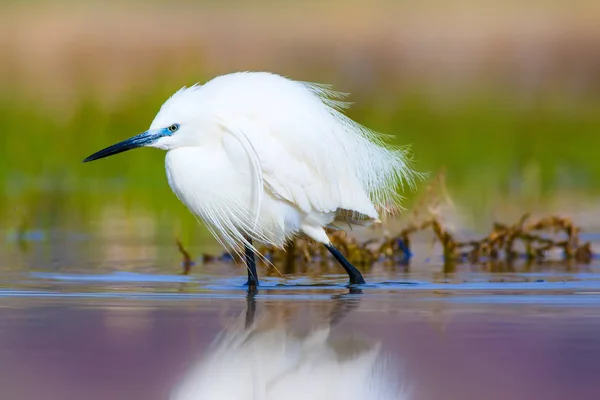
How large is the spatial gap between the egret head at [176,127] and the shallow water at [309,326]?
73cm

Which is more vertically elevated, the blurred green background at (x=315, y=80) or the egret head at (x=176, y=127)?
the blurred green background at (x=315, y=80)

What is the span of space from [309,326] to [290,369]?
0.89 meters

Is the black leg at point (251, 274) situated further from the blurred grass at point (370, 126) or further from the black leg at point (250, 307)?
the blurred grass at point (370, 126)

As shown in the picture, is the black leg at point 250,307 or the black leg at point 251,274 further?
the black leg at point 251,274

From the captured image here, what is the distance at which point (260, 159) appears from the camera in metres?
7.18

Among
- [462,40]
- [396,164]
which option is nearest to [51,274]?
[396,164]

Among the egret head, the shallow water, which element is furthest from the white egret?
the shallow water

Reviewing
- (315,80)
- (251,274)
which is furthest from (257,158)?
(315,80)

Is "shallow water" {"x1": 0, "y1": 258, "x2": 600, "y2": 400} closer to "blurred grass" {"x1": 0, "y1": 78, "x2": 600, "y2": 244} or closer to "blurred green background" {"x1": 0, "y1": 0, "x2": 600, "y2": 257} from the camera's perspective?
"blurred green background" {"x1": 0, "y1": 0, "x2": 600, "y2": 257}

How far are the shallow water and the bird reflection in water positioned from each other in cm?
3

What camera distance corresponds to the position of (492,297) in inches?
260

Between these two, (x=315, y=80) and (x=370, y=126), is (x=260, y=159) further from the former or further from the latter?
(x=315, y=80)

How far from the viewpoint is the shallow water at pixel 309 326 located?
4.54 m

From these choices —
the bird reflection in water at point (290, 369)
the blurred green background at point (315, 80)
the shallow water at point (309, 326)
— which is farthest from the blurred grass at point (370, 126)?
the bird reflection in water at point (290, 369)
